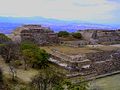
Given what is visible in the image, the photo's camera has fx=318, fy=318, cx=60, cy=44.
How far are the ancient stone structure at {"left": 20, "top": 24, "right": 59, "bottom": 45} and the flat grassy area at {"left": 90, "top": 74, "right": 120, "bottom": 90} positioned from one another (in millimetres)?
16678

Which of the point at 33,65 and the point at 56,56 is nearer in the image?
the point at 33,65

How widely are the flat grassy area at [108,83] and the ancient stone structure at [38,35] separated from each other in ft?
54.7

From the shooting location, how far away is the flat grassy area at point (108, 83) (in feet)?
79.7

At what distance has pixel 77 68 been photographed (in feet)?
94.8

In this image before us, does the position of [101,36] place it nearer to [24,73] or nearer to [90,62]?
[90,62]

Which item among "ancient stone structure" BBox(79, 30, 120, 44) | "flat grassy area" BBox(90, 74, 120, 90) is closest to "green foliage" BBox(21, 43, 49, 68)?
"flat grassy area" BBox(90, 74, 120, 90)

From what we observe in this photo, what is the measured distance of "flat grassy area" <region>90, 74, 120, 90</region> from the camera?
24281mm

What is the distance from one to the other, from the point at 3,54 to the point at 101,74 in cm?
977

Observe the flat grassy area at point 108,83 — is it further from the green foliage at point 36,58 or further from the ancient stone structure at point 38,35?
the ancient stone structure at point 38,35

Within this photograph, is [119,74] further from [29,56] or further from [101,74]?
[29,56]

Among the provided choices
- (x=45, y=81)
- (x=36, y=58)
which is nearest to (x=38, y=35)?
(x=36, y=58)

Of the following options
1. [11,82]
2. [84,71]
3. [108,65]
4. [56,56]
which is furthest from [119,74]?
[11,82]

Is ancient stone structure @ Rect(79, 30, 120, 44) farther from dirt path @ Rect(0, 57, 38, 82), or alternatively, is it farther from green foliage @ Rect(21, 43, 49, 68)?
dirt path @ Rect(0, 57, 38, 82)

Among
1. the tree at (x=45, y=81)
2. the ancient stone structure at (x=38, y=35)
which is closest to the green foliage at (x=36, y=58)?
the tree at (x=45, y=81)
